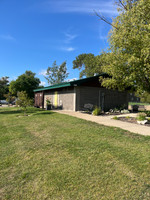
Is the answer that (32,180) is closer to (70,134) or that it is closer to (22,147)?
(22,147)

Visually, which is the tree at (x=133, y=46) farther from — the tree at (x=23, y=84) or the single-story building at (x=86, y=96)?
the tree at (x=23, y=84)

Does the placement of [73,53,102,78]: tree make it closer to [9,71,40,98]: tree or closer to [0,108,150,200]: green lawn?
[9,71,40,98]: tree

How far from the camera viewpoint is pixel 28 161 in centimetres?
396

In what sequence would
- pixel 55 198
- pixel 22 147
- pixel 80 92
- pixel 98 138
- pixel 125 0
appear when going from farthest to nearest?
pixel 80 92 → pixel 125 0 → pixel 98 138 → pixel 22 147 → pixel 55 198

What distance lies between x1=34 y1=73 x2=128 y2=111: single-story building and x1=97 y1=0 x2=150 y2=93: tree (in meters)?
4.24

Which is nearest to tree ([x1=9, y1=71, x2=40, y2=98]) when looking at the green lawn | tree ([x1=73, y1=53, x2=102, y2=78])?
tree ([x1=73, y1=53, x2=102, y2=78])

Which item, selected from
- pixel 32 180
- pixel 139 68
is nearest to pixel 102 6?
pixel 139 68

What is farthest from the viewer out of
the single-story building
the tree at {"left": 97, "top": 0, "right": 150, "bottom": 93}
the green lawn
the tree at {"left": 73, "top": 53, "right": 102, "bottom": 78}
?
the tree at {"left": 73, "top": 53, "right": 102, "bottom": 78}

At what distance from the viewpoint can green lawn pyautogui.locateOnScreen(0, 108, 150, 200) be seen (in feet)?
8.96

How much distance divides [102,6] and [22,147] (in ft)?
37.9

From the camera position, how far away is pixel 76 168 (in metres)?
3.49

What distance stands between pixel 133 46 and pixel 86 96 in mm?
7110

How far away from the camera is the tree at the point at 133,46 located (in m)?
8.83

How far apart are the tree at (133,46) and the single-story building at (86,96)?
4237 mm
